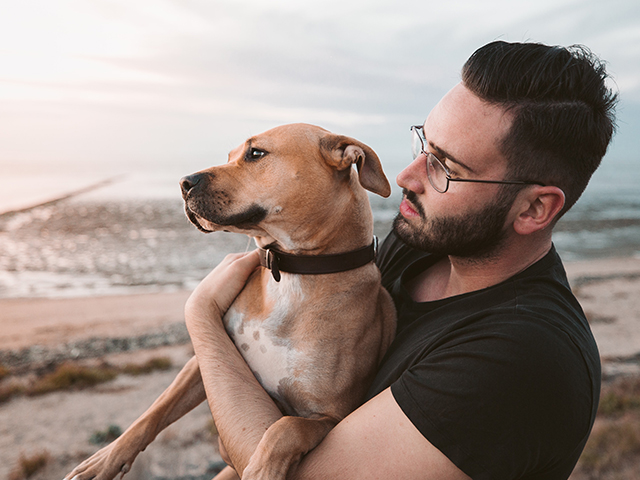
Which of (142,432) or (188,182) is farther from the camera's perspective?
(142,432)

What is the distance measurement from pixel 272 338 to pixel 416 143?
1.18 metres

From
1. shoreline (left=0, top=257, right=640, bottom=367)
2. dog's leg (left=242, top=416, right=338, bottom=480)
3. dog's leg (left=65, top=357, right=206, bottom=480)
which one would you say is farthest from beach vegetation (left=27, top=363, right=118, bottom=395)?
dog's leg (left=242, top=416, right=338, bottom=480)

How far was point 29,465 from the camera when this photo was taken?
425cm

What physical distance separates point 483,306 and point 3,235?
666 inches

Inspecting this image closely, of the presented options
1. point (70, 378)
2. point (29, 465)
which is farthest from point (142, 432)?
point (70, 378)

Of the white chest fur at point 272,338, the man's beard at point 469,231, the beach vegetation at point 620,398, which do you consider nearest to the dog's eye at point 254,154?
the white chest fur at point 272,338

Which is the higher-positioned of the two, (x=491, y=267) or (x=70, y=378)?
(x=491, y=267)

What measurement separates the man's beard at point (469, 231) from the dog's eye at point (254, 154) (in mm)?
828

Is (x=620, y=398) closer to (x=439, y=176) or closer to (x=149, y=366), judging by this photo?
(x=439, y=176)

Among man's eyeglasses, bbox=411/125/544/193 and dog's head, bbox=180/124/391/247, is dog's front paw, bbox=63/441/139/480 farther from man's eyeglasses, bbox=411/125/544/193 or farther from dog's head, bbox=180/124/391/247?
man's eyeglasses, bbox=411/125/544/193

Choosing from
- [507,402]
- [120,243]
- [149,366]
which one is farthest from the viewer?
[120,243]

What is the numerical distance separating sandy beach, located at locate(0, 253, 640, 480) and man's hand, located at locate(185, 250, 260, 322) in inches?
38.7

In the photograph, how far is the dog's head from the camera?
2258 millimetres

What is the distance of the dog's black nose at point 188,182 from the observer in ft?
7.32
